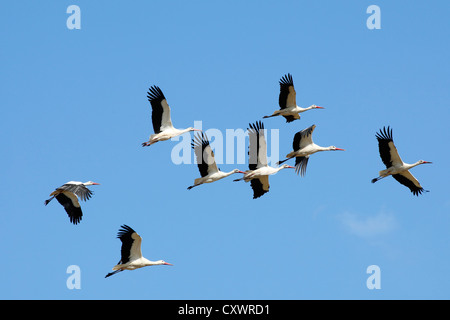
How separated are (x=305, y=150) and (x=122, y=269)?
776 cm

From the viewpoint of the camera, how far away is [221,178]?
99.5 ft

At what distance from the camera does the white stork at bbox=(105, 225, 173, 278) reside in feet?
88.8

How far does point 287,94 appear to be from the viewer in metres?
32.4

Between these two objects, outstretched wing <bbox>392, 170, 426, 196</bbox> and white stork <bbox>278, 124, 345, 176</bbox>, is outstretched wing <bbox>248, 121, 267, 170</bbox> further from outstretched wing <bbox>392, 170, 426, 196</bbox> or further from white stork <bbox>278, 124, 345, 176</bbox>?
outstretched wing <bbox>392, 170, 426, 196</bbox>

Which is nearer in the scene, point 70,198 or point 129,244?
point 129,244

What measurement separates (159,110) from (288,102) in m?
5.11

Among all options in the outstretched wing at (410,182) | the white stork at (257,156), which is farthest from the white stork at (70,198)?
the outstretched wing at (410,182)

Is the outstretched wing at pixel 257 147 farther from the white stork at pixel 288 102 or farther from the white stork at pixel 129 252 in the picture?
the white stork at pixel 129 252

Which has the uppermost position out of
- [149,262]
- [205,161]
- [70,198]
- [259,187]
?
[205,161]

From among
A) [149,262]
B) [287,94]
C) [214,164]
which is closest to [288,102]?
[287,94]

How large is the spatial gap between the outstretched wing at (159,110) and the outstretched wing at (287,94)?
448 cm

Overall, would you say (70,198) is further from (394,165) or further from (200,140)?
(394,165)
